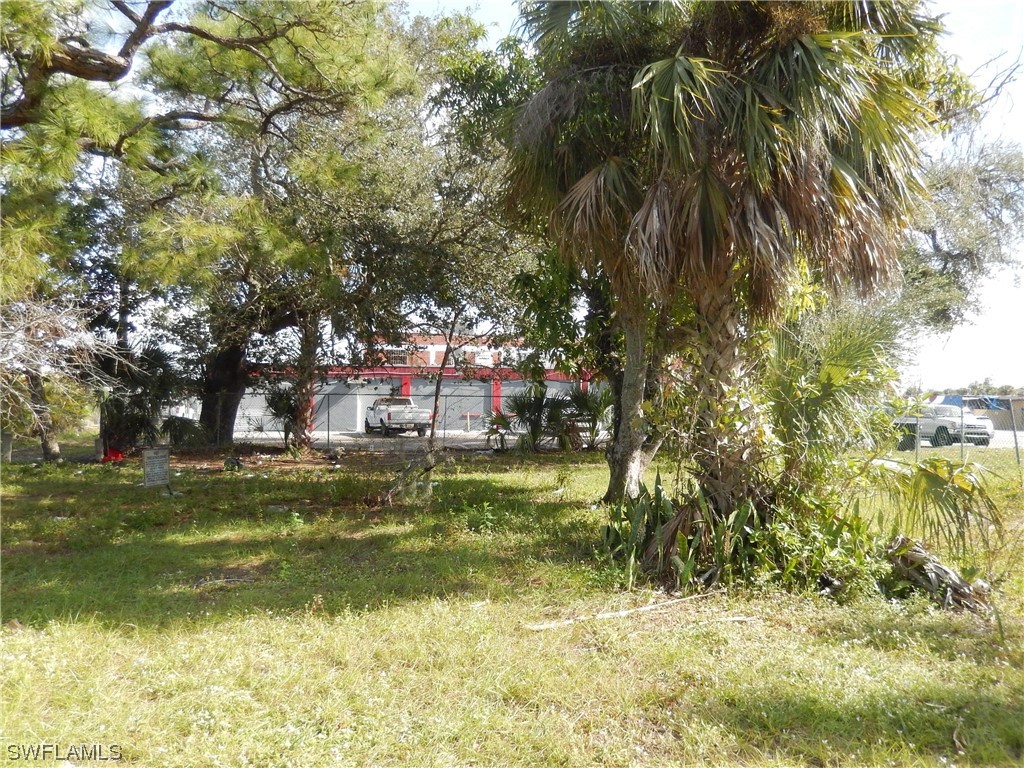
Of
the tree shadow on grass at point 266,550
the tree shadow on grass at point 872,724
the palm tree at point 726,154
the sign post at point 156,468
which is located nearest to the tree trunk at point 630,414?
the tree shadow on grass at point 266,550

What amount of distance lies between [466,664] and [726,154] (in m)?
4.47

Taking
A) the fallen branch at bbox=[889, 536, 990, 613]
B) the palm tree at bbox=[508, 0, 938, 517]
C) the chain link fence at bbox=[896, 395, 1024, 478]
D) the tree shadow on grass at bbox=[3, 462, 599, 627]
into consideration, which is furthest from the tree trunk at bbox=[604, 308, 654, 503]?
the chain link fence at bbox=[896, 395, 1024, 478]

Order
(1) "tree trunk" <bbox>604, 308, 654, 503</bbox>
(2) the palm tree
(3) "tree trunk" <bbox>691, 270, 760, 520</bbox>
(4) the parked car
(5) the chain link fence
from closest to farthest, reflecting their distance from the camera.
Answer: (2) the palm tree < (3) "tree trunk" <bbox>691, 270, 760, 520</bbox> < (1) "tree trunk" <bbox>604, 308, 654, 503</bbox> < (5) the chain link fence < (4) the parked car

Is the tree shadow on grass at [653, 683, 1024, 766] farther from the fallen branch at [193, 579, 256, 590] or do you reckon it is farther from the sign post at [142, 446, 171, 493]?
the sign post at [142, 446, 171, 493]

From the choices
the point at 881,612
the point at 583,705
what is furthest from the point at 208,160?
the point at 881,612

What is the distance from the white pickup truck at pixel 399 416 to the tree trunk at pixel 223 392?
707 cm

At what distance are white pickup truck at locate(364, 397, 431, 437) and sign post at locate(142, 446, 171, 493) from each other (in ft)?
45.4

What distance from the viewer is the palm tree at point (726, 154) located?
17.7ft

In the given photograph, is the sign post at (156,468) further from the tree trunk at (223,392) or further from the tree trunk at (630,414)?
the tree trunk at (223,392)

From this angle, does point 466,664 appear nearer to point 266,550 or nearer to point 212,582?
point 212,582

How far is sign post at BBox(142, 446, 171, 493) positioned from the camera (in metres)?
10.6

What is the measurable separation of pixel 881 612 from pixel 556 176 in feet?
15.5

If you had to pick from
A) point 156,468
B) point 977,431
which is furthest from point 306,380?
point 977,431

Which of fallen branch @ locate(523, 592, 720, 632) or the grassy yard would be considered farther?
fallen branch @ locate(523, 592, 720, 632)
